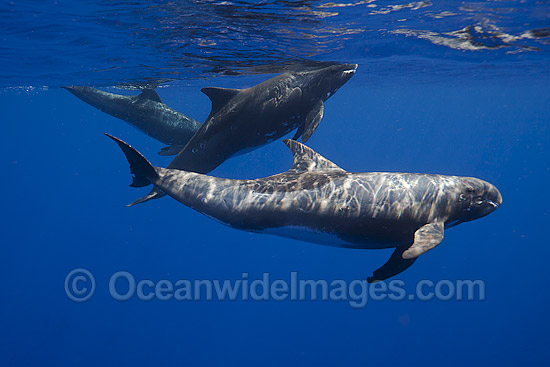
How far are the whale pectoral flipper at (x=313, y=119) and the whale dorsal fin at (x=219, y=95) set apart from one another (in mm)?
1760

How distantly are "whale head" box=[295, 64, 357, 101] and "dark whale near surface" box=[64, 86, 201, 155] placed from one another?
4609mm

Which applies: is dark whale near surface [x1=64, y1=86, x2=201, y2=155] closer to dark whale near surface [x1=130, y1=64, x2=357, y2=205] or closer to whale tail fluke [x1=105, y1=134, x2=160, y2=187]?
dark whale near surface [x1=130, y1=64, x2=357, y2=205]

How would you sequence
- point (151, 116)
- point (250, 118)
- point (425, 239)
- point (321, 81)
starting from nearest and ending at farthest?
point (425, 239)
point (250, 118)
point (321, 81)
point (151, 116)

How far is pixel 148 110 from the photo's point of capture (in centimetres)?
1273

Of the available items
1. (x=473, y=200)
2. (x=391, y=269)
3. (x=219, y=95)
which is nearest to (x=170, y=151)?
(x=219, y=95)

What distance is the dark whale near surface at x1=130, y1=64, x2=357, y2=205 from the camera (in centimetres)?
825

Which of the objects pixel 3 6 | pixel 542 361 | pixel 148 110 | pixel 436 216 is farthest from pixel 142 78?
pixel 542 361

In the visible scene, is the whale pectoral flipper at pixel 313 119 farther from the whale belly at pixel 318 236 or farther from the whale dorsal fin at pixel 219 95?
the whale belly at pixel 318 236

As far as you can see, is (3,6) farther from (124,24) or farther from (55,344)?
(55,344)

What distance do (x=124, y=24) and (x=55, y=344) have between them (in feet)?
88.2

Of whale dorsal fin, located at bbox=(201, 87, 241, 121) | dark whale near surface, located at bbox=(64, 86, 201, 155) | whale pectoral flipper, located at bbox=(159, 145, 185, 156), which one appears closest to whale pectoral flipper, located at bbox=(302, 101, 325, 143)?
whale dorsal fin, located at bbox=(201, 87, 241, 121)

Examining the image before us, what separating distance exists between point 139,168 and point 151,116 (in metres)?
5.81

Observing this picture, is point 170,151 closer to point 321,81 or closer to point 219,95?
point 219,95

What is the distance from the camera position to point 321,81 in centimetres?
894
